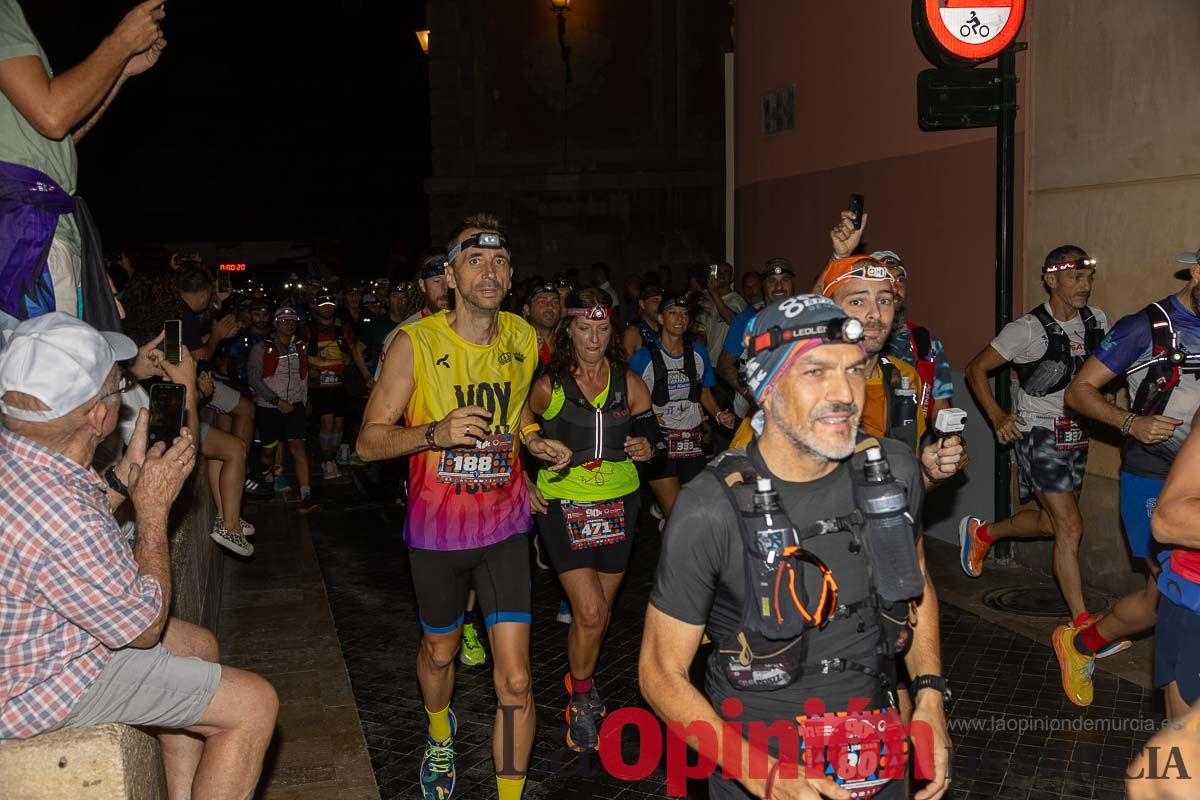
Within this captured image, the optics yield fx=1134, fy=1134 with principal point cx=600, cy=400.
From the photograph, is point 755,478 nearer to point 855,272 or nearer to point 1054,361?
point 855,272

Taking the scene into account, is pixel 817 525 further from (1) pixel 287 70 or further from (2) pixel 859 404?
(1) pixel 287 70

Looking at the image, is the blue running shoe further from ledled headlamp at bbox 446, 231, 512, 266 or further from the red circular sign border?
the red circular sign border

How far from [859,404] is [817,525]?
340mm

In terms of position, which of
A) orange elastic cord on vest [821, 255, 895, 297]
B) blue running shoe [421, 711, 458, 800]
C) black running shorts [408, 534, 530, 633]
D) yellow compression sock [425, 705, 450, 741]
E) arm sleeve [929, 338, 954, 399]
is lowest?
blue running shoe [421, 711, 458, 800]

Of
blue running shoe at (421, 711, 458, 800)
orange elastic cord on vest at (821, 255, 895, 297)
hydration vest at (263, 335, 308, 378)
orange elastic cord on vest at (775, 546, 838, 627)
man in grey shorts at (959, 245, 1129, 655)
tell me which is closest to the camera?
orange elastic cord on vest at (775, 546, 838, 627)

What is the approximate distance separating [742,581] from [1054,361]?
537 centimetres

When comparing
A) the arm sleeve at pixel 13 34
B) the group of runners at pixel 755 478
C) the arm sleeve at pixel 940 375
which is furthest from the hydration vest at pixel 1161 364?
the arm sleeve at pixel 13 34

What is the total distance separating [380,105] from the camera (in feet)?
135

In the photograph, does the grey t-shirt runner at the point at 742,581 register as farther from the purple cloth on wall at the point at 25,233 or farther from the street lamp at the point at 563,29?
the street lamp at the point at 563,29

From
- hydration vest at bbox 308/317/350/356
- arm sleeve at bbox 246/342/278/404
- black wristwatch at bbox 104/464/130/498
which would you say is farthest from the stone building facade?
black wristwatch at bbox 104/464/130/498

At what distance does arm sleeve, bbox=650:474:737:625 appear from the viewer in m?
2.94

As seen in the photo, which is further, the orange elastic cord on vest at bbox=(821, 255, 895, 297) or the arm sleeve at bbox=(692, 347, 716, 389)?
the arm sleeve at bbox=(692, 347, 716, 389)

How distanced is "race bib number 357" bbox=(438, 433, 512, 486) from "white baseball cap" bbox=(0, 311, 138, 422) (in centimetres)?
188

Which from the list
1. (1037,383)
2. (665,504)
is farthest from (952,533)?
(665,504)
